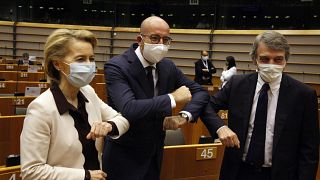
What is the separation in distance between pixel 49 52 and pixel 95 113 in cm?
35

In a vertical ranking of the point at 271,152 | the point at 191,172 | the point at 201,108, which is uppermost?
the point at 201,108

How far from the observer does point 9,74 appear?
8891 mm

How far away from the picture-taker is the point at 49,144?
152 cm

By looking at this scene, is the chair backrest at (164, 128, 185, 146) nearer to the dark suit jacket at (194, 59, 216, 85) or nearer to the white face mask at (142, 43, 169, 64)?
the white face mask at (142, 43, 169, 64)

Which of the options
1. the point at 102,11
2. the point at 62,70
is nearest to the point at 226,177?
the point at 62,70

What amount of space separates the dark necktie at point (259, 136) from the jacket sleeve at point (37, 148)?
91 cm

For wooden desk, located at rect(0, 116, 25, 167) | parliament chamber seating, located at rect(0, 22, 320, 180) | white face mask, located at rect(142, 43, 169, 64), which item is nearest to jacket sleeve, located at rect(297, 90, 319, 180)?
white face mask, located at rect(142, 43, 169, 64)

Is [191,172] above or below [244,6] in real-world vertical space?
below

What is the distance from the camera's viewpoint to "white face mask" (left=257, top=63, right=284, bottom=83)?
1908 mm

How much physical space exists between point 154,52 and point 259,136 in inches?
28.0

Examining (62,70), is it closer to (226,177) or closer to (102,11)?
(226,177)

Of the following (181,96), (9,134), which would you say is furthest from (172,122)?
(9,134)

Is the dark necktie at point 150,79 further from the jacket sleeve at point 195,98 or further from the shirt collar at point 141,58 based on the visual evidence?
the jacket sleeve at point 195,98

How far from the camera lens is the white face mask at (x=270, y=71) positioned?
6.26 feet
